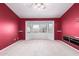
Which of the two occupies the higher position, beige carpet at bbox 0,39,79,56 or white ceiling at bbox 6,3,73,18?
white ceiling at bbox 6,3,73,18

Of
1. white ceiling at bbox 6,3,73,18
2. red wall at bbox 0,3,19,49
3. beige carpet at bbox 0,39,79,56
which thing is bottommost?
beige carpet at bbox 0,39,79,56

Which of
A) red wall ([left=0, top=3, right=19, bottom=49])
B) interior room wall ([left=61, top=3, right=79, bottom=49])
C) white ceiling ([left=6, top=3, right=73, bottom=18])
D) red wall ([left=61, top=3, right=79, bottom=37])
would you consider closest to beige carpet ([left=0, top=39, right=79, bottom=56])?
red wall ([left=0, top=3, right=19, bottom=49])

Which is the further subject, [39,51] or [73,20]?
[73,20]

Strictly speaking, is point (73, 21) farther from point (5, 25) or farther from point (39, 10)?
point (5, 25)

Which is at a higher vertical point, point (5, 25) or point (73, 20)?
point (73, 20)

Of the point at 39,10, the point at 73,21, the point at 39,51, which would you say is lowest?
the point at 39,51

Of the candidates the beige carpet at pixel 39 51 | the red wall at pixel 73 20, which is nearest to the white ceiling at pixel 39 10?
the red wall at pixel 73 20

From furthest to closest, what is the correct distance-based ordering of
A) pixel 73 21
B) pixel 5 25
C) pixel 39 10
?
1. pixel 39 10
2. pixel 73 21
3. pixel 5 25

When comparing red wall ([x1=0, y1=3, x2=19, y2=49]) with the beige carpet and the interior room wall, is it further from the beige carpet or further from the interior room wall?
the interior room wall

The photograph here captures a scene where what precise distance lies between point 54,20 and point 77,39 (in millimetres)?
4258

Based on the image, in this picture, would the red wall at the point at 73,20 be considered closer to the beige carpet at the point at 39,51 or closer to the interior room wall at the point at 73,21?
the interior room wall at the point at 73,21

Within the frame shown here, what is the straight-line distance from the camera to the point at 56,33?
31.1 feet

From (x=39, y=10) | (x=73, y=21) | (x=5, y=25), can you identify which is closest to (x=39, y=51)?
(x=5, y=25)

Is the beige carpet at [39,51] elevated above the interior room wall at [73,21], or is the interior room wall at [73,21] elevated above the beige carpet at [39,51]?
the interior room wall at [73,21]
